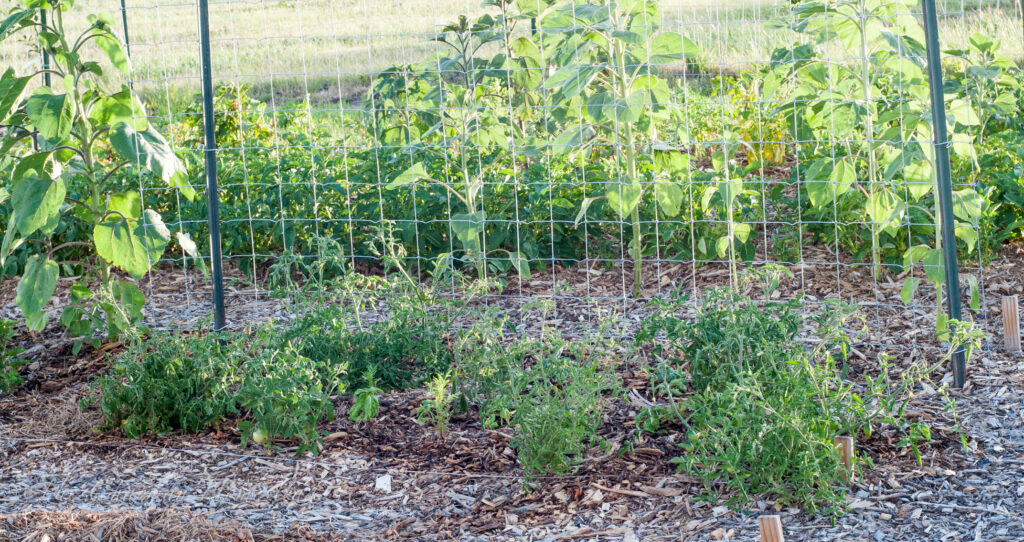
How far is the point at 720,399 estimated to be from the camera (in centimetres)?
305

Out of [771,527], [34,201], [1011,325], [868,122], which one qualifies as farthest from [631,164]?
[34,201]

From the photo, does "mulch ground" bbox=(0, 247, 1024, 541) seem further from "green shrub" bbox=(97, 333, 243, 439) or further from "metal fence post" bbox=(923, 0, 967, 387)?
"metal fence post" bbox=(923, 0, 967, 387)

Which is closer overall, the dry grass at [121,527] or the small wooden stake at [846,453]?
the dry grass at [121,527]

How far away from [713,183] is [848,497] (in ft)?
5.61

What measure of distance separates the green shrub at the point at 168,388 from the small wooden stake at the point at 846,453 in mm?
1986

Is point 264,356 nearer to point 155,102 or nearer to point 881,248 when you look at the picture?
point 881,248

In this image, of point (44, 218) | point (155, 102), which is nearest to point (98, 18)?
point (44, 218)

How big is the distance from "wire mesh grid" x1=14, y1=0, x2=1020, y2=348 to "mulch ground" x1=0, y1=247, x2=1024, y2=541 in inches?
26.2

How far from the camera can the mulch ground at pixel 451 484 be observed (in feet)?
9.33

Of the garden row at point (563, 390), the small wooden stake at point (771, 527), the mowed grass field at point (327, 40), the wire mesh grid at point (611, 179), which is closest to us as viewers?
the small wooden stake at point (771, 527)

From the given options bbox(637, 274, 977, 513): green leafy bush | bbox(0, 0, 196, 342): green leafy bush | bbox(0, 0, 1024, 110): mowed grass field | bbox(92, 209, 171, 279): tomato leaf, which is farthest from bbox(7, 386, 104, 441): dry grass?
bbox(0, 0, 1024, 110): mowed grass field

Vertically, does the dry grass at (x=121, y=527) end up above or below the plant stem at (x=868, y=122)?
below

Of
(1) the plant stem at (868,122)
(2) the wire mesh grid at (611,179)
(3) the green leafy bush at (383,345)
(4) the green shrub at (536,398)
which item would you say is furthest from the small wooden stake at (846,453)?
(3) the green leafy bush at (383,345)

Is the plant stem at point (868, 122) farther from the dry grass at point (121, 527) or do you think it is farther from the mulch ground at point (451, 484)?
the dry grass at point (121, 527)
